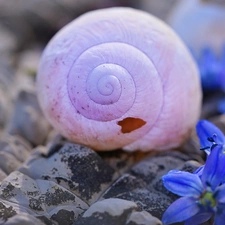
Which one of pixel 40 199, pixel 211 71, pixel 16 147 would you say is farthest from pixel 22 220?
pixel 211 71

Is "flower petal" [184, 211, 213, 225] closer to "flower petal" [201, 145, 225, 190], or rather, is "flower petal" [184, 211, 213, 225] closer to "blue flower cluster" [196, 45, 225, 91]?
"flower petal" [201, 145, 225, 190]

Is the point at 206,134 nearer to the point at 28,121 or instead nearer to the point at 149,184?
the point at 149,184

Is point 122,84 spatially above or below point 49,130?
above

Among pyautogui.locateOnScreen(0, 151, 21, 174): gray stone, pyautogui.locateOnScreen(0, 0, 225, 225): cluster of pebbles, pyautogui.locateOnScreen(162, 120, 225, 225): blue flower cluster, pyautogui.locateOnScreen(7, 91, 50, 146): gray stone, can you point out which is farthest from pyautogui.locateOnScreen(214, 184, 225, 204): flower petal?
pyautogui.locateOnScreen(7, 91, 50, 146): gray stone

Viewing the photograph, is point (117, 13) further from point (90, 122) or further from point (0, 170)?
point (0, 170)

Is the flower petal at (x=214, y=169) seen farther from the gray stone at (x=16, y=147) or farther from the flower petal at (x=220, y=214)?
the gray stone at (x=16, y=147)

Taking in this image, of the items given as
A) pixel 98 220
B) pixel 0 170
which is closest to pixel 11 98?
pixel 0 170
